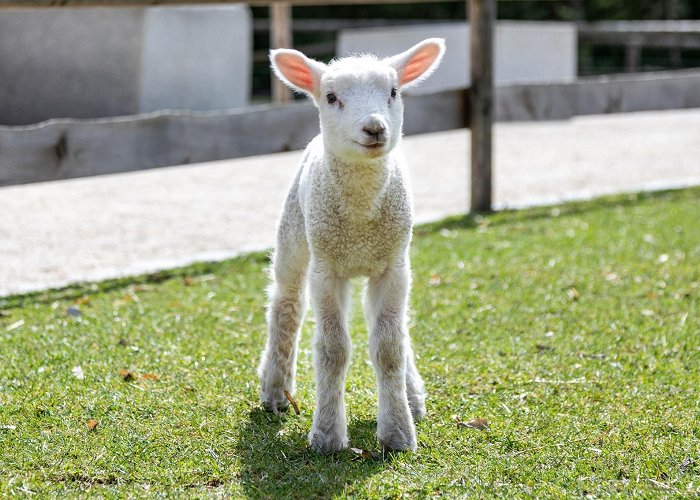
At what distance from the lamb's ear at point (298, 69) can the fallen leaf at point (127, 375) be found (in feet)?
4.89

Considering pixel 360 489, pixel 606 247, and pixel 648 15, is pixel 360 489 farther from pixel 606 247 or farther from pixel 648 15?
pixel 648 15

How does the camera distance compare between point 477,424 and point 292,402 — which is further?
point 292,402

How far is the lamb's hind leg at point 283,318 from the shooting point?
13.4 ft

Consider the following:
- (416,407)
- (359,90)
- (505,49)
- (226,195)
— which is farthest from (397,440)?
(505,49)

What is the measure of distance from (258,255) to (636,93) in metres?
4.31

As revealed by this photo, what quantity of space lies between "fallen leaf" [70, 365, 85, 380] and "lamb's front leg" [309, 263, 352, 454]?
1.25 m

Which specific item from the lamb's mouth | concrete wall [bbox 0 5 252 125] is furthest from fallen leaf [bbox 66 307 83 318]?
concrete wall [bbox 0 5 252 125]

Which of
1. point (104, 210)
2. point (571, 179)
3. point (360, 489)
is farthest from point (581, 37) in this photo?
point (360, 489)

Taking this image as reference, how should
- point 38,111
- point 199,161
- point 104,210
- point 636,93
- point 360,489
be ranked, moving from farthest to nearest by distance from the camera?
point 38,111
point 636,93
point 104,210
point 199,161
point 360,489

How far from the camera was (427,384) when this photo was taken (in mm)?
4332

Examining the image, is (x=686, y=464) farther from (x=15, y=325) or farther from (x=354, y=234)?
(x=15, y=325)

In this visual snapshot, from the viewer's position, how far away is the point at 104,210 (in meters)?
8.45

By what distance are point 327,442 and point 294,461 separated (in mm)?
141

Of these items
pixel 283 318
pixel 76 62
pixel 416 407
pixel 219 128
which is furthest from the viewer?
pixel 76 62
